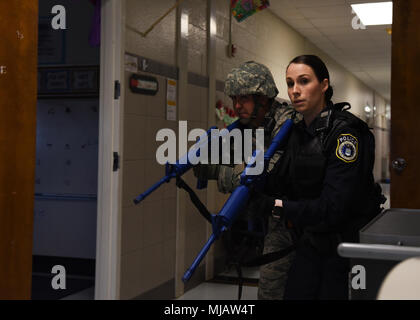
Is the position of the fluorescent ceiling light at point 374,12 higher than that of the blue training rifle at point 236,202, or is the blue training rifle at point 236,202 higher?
the fluorescent ceiling light at point 374,12

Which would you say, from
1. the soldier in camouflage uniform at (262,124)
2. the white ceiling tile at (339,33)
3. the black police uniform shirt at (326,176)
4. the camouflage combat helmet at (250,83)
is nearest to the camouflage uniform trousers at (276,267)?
the soldier in camouflage uniform at (262,124)

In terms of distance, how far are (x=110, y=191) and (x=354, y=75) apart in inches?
408

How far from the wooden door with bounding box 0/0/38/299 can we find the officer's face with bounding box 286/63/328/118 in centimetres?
125

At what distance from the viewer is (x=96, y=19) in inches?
139

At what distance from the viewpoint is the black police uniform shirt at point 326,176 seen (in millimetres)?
1793

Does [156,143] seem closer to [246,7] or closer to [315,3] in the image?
[246,7]

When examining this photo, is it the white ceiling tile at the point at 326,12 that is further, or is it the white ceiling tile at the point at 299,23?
the white ceiling tile at the point at 299,23

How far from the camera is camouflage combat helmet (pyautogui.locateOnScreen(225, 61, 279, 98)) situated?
2.18 meters

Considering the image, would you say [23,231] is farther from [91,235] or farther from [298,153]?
[91,235]

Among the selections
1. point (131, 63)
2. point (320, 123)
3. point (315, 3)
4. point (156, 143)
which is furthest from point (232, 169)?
point (315, 3)

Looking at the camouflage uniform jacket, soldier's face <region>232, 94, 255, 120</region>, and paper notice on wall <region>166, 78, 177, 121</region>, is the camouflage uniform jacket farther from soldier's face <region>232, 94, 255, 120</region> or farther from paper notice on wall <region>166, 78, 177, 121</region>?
paper notice on wall <region>166, 78, 177, 121</region>

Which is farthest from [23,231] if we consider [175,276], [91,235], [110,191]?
[91,235]

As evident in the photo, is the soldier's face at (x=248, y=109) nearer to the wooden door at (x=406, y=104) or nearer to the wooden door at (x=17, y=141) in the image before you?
the wooden door at (x=406, y=104)

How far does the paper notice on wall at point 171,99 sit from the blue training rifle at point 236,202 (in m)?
2.19
